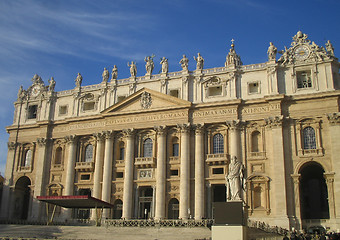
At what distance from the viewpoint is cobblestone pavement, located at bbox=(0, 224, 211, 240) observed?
115 ft

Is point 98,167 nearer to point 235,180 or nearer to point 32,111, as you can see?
point 32,111

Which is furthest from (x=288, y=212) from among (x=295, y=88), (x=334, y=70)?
(x=334, y=70)

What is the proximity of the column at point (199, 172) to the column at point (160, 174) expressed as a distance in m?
3.85

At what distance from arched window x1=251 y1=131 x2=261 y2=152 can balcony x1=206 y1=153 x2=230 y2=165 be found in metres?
3.01

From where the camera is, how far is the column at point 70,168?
2018 inches

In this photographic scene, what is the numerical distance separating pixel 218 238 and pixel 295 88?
1033 inches

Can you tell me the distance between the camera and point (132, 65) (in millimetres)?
54031

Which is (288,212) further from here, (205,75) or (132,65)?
(132,65)

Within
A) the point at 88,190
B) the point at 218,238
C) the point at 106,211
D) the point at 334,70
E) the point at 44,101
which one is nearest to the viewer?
the point at 218,238

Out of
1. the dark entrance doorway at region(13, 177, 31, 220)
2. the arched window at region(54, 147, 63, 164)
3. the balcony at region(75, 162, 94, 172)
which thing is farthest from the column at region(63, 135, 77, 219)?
the dark entrance doorway at region(13, 177, 31, 220)

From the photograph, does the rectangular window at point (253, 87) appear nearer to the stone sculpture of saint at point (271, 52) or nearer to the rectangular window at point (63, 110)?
the stone sculpture of saint at point (271, 52)

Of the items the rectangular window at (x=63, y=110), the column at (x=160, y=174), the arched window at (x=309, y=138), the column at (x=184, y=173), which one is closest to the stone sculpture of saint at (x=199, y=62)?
the column at (x=184, y=173)

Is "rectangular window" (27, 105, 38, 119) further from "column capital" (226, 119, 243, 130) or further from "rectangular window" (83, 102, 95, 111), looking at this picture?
"column capital" (226, 119, 243, 130)

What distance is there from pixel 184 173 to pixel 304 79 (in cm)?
1716
